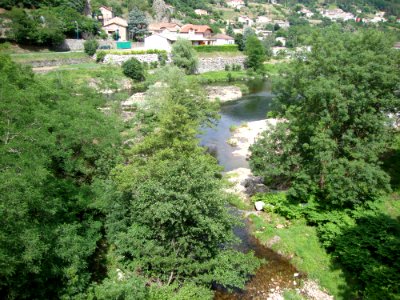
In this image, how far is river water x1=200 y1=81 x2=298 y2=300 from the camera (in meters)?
13.4

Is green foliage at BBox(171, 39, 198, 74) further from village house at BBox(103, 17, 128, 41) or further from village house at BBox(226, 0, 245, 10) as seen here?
village house at BBox(226, 0, 245, 10)

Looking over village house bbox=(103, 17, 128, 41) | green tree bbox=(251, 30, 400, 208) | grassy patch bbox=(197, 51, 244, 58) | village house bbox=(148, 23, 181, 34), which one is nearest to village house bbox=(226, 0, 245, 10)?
village house bbox=(148, 23, 181, 34)

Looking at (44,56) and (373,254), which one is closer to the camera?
(373,254)

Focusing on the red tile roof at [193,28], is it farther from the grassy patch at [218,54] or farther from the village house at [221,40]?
the grassy patch at [218,54]

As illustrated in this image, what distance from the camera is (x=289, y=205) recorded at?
59.6ft

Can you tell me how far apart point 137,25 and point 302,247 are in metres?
72.8

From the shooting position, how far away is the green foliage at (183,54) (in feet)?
176

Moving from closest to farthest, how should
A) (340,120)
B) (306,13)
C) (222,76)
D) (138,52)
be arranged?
(340,120) → (138,52) → (222,76) → (306,13)

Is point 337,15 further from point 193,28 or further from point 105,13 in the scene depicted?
point 105,13

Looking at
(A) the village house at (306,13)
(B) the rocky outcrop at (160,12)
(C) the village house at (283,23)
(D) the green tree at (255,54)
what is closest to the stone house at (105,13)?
(B) the rocky outcrop at (160,12)

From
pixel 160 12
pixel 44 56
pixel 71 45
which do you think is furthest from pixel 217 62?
pixel 160 12

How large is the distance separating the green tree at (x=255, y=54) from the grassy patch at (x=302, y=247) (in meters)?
54.7

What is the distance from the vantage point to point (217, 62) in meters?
67.6

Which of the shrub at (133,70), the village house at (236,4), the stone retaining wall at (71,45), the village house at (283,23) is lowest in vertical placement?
the shrub at (133,70)
